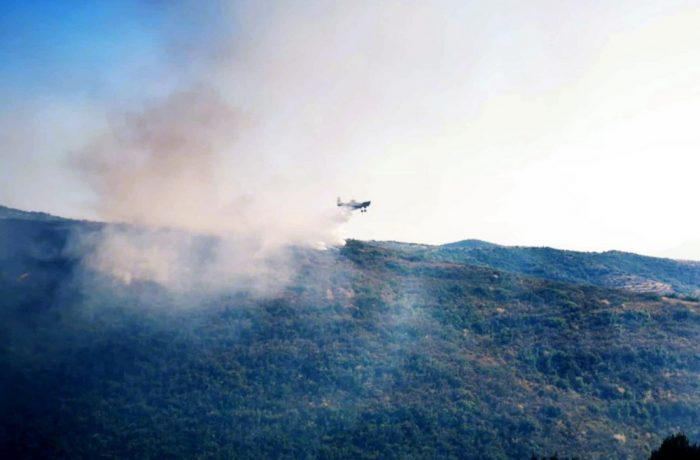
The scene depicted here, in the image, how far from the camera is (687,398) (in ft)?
211

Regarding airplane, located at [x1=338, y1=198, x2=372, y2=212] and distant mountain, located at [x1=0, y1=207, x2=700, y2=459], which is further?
airplane, located at [x1=338, y1=198, x2=372, y2=212]

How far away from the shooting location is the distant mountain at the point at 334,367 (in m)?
57.0

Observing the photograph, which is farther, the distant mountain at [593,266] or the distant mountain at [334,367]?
the distant mountain at [593,266]

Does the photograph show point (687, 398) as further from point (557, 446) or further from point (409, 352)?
point (409, 352)

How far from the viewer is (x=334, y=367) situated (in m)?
71.4

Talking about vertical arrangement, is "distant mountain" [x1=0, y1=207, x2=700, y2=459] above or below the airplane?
below

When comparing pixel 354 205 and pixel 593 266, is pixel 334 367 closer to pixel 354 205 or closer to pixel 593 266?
pixel 354 205

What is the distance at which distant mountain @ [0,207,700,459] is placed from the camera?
187 feet

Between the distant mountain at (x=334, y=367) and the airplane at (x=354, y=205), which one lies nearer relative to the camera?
the distant mountain at (x=334, y=367)

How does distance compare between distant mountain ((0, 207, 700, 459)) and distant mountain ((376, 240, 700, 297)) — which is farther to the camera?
distant mountain ((376, 240, 700, 297))

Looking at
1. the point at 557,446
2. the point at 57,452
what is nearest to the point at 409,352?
the point at 557,446

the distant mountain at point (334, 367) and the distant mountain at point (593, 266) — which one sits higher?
the distant mountain at point (593, 266)

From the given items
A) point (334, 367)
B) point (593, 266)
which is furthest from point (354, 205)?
point (593, 266)

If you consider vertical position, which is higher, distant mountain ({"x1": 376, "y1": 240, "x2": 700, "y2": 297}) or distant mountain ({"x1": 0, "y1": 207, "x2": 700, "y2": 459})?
distant mountain ({"x1": 376, "y1": 240, "x2": 700, "y2": 297})
